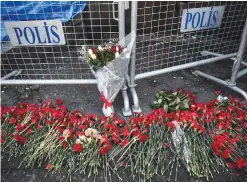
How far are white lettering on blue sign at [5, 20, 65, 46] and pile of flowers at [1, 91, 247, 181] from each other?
0.71 m

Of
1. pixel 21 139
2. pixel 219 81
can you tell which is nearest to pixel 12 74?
pixel 21 139

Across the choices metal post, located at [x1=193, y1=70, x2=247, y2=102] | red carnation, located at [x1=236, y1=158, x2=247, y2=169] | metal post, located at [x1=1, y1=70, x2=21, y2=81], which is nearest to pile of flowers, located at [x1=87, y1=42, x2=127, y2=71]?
red carnation, located at [x1=236, y1=158, x2=247, y2=169]

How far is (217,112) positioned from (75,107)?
5.26 ft

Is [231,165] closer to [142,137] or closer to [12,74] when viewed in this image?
[142,137]

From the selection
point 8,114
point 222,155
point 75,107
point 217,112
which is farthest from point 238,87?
point 8,114

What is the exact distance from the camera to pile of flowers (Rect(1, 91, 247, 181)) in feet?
7.04

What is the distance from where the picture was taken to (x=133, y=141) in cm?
223

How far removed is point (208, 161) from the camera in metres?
2.17

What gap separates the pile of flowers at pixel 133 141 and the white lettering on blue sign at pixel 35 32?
2.33 ft

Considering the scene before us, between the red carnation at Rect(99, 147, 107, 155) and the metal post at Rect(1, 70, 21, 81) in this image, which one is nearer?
the red carnation at Rect(99, 147, 107, 155)

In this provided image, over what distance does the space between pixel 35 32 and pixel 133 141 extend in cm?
146

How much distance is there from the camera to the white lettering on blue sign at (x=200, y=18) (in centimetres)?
252

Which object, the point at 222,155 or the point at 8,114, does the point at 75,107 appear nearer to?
the point at 8,114

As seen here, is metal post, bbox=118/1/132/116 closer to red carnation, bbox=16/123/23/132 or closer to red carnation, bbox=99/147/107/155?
red carnation, bbox=99/147/107/155
